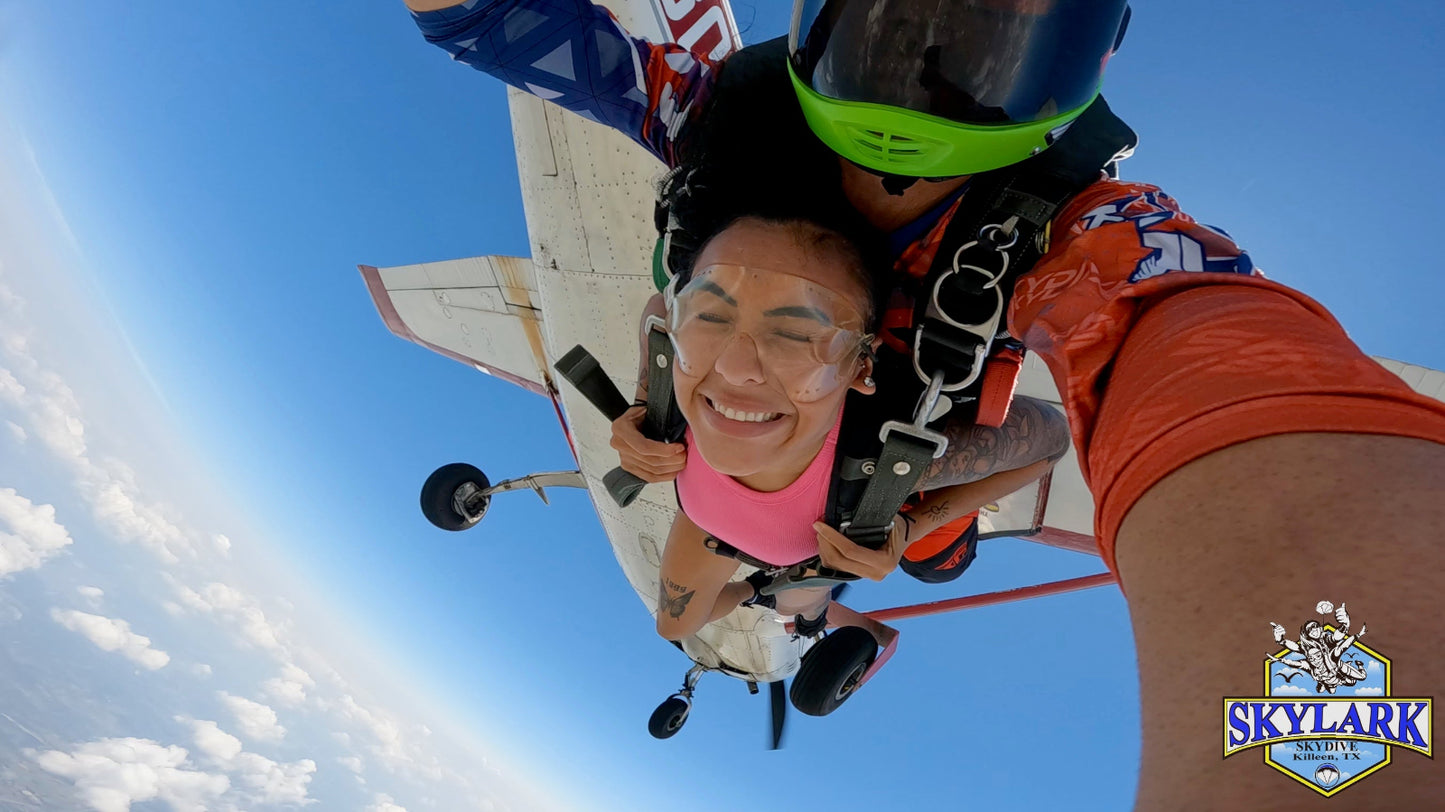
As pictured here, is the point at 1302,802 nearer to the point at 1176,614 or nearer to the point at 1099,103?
the point at 1176,614

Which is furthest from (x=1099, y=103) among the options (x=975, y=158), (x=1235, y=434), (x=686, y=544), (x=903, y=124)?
(x=686, y=544)

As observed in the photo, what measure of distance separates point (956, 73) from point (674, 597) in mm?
2605

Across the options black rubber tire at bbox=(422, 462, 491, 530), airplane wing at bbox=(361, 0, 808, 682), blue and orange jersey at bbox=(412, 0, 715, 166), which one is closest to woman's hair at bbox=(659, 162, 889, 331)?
blue and orange jersey at bbox=(412, 0, 715, 166)

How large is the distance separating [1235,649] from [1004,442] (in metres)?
1.57

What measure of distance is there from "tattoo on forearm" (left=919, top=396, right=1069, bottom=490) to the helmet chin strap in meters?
0.72

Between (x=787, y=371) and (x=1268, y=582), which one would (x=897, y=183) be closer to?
(x=787, y=371)

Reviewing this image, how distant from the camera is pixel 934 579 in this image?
3.26m

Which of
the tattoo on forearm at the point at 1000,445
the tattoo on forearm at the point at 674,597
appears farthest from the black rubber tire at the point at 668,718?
the tattoo on forearm at the point at 1000,445

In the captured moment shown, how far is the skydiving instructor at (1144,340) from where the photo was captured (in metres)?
0.64

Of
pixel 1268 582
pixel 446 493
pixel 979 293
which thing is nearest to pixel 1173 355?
pixel 1268 582

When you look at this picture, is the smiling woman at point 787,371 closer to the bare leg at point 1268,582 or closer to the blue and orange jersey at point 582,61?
the blue and orange jersey at point 582,61

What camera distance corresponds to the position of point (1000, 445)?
7.03 ft

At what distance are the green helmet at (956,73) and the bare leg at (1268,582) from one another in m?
0.95

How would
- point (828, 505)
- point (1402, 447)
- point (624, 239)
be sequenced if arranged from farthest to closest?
point (624, 239) < point (828, 505) < point (1402, 447)
